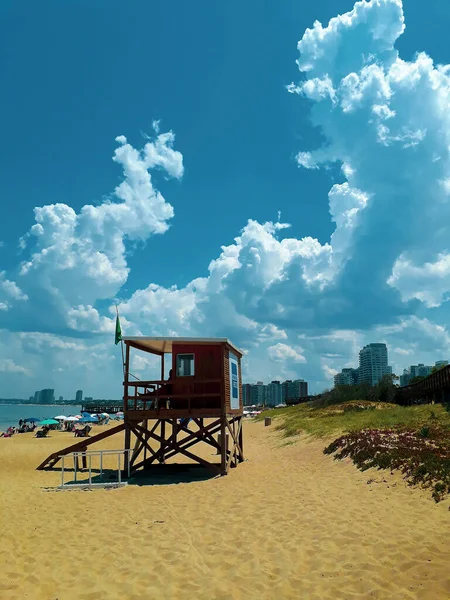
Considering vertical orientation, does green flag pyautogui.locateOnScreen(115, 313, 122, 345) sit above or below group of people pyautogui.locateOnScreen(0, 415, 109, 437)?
above

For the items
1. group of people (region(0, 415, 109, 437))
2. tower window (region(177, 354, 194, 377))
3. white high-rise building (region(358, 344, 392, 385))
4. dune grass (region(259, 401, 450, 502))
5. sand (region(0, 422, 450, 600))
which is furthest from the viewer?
white high-rise building (region(358, 344, 392, 385))

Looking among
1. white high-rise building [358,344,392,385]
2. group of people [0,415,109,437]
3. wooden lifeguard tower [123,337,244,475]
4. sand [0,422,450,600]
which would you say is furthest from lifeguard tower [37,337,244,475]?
white high-rise building [358,344,392,385]

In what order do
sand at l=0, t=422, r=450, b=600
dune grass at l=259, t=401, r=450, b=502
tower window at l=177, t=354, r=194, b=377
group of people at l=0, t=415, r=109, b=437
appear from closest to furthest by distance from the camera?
sand at l=0, t=422, r=450, b=600
dune grass at l=259, t=401, r=450, b=502
tower window at l=177, t=354, r=194, b=377
group of people at l=0, t=415, r=109, b=437

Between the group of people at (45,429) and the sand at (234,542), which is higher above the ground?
the sand at (234,542)

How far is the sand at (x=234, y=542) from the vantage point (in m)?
6.75

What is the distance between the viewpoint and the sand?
6750 mm

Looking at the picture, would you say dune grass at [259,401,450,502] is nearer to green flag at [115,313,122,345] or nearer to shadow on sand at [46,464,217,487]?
shadow on sand at [46,464,217,487]

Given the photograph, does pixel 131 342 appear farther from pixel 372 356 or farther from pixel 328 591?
pixel 372 356

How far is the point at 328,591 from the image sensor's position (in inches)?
255

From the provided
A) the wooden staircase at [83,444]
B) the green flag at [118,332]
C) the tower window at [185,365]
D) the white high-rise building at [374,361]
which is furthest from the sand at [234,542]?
the white high-rise building at [374,361]

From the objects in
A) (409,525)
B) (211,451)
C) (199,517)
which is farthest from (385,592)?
(211,451)

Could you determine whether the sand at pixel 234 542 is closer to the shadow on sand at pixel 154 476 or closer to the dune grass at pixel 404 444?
the dune grass at pixel 404 444

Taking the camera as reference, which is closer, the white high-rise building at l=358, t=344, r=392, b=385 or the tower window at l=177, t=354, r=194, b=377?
the tower window at l=177, t=354, r=194, b=377

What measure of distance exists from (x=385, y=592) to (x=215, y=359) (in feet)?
41.7
